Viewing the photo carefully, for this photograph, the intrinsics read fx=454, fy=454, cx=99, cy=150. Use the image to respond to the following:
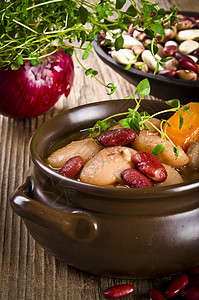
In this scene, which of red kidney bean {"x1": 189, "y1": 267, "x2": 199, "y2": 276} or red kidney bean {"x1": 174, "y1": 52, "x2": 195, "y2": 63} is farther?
red kidney bean {"x1": 174, "y1": 52, "x2": 195, "y2": 63}

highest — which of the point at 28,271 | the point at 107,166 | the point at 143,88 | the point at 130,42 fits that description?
the point at 143,88

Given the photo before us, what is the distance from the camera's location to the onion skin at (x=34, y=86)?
145 centimetres

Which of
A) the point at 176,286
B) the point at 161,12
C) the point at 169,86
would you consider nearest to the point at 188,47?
the point at 169,86

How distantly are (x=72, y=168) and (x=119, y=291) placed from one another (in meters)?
0.25

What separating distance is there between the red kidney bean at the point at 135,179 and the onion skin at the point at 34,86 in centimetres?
71

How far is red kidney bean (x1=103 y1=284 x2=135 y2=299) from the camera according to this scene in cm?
85

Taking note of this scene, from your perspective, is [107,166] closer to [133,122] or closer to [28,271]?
[133,122]

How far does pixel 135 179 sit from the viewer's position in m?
0.84

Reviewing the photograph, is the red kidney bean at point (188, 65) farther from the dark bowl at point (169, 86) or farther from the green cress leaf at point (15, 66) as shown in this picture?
the green cress leaf at point (15, 66)

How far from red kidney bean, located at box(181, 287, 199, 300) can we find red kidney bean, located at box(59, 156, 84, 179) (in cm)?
30

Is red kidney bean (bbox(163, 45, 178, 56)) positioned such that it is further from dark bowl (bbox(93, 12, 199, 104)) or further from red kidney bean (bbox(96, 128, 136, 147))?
red kidney bean (bbox(96, 128, 136, 147))

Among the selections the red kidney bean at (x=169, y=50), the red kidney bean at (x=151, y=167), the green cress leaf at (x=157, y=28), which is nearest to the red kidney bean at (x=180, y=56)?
the red kidney bean at (x=169, y=50)

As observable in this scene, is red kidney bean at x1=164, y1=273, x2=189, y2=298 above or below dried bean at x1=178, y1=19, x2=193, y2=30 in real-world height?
below

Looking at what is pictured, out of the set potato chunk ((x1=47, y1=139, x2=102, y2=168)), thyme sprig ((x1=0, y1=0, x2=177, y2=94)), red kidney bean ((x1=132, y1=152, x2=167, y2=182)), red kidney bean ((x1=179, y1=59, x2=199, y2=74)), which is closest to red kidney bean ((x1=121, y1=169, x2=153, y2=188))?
red kidney bean ((x1=132, y1=152, x2=167, y2=182))
